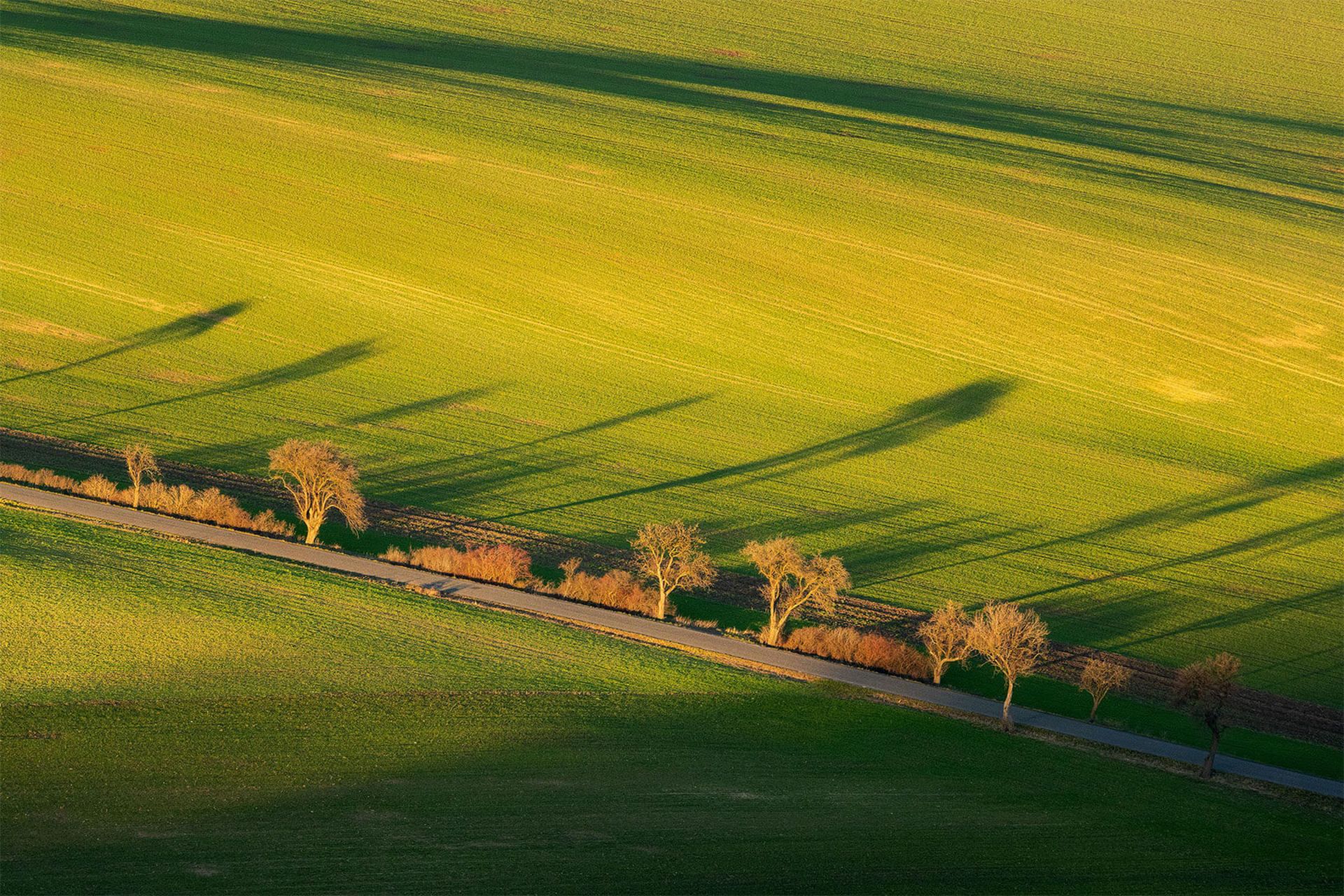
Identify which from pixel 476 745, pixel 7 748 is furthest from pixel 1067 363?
pixel 7 748

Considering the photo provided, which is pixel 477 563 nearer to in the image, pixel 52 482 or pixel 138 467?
pixel 138 467

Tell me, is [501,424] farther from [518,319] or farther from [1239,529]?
[1239,529]

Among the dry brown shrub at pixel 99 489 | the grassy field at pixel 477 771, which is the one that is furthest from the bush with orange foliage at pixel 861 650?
the dry brown shrub at pixel 99 489

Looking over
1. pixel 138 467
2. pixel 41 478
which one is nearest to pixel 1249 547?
pixel 138 467

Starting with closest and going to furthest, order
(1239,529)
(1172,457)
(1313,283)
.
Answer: (1239,529), (1172,457), (1313,283)

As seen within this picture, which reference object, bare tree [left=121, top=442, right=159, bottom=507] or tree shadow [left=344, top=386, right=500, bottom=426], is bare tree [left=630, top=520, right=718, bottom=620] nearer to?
tree shadow [left=344, top=386, right=500, bottom=426]

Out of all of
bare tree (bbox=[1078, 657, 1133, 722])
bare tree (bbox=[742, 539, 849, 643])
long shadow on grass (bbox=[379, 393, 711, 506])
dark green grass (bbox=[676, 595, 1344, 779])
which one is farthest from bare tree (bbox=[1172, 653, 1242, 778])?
long shadow on grass (bbox=[379, 393, 711, 506])
